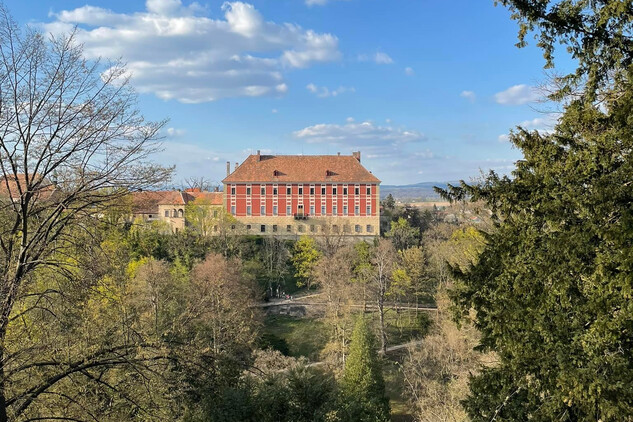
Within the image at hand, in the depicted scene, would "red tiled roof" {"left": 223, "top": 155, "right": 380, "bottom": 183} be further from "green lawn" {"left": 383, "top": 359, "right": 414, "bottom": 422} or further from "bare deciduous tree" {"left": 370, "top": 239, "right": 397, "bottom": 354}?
"green lawn" {"left": 383, "top": 359, "right": 414, "bottom": 422}

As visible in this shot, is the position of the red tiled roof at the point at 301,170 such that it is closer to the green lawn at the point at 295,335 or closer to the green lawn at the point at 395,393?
the green lawn at the point at 295,335

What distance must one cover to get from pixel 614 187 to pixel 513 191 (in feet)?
5.57

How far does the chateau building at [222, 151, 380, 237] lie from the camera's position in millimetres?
48906

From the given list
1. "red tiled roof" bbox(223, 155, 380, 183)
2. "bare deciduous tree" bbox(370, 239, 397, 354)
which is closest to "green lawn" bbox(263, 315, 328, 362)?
"bare deciduous tree" bbox(370, 239, 397, 354)

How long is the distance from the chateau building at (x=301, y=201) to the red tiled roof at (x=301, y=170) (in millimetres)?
112

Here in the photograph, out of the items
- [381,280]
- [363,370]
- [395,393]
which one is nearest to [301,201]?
[381,280]

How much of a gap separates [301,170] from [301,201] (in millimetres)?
3636

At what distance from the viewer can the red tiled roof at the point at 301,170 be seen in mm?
49156

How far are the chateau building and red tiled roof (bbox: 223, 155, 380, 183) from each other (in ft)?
0.37

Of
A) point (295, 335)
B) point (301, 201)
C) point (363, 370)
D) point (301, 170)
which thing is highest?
point (301, 170)

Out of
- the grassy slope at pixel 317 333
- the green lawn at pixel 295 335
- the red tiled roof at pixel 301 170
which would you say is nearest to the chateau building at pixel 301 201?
the red tiled roof at pixel 301 170

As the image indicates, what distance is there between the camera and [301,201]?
49.4 metres

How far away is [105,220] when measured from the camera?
24.2 ft

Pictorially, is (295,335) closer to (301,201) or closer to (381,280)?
(381,280)
